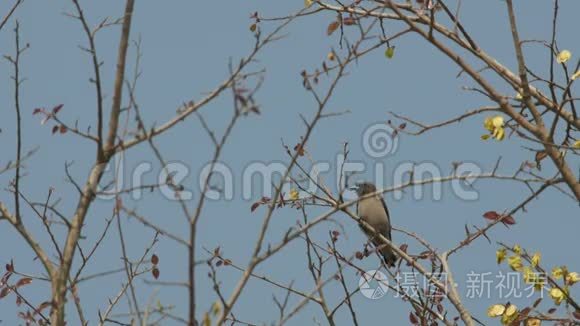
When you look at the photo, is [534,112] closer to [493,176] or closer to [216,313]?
[493,176]

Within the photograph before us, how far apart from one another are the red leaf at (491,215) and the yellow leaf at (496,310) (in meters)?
0.48

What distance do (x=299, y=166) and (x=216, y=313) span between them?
2797 millimetres

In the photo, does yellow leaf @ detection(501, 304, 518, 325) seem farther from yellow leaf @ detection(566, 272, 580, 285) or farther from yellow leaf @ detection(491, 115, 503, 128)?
yellow leaf @ detection(491, 115, 503, 128)

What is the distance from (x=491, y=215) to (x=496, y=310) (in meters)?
0.52

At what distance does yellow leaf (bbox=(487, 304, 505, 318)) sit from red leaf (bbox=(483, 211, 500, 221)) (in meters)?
0.48

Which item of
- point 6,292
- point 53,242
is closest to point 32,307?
point 6,292

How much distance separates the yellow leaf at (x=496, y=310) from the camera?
4.54m

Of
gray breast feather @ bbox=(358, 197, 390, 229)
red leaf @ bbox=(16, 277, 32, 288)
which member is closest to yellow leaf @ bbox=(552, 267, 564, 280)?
red leaf @ bbox=(16, 277, 32, 288)

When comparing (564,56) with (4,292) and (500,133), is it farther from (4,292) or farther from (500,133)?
(4,292)

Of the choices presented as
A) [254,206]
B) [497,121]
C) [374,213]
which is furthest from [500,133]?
[374,213]

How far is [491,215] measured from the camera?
4.75 metres

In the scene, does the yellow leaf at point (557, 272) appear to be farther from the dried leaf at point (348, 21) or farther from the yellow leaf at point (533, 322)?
the dried leaf at point (348, 21)

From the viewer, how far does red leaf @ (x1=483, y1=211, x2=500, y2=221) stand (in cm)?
472

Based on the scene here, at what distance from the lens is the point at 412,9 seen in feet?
15.5
